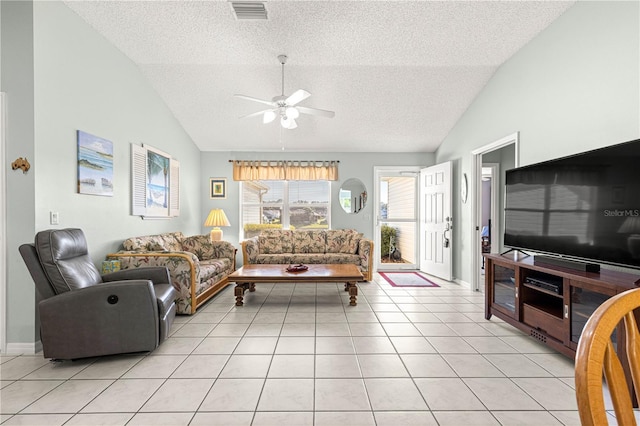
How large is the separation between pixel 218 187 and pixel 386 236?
3.49 meters

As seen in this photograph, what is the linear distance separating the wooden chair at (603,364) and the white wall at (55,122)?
3.43 m


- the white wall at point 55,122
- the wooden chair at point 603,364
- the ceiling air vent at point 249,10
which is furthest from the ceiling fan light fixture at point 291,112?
the wooden chair at point 603,364

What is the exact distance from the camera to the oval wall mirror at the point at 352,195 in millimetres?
6133

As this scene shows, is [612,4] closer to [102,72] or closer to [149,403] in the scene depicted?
[149,403]

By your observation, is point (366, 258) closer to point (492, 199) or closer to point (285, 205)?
point (285, 205)

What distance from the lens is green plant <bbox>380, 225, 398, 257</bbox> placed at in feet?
20.6

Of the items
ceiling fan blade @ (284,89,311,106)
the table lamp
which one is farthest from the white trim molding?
the table lamp

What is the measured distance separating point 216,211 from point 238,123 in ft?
5.34

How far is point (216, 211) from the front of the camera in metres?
5.67

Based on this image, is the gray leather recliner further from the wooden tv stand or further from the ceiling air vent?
the wooden tv stand

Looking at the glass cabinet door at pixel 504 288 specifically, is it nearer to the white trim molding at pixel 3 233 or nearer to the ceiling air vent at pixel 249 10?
the ceiling air vent at pixel 249 10

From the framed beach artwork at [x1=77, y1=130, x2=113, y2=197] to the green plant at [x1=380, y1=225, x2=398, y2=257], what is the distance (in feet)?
15.2

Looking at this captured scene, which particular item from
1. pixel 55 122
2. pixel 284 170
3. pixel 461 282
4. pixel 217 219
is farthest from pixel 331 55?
pixel 461 282

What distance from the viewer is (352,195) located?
6152mm
